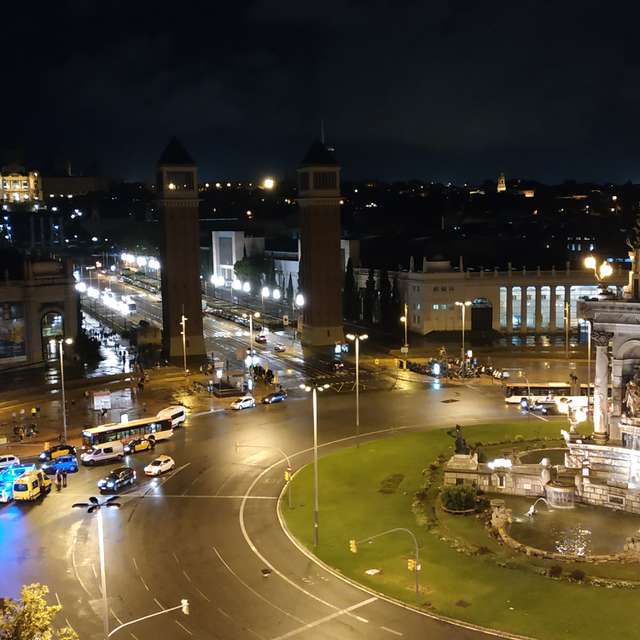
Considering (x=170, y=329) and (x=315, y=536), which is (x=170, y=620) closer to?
(x=315, y=536)

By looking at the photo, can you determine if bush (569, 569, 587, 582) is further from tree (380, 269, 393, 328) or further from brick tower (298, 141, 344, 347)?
tree (380, 269, 393, 328)

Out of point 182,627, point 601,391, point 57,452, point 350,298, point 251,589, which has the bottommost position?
point 182,627

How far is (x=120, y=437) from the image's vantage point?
53781 millimetres

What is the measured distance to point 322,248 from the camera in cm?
9694

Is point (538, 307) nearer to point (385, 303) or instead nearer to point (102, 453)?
point (385, 303)

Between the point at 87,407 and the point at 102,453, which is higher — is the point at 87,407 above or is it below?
above

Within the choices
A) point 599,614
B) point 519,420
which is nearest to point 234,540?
point 599,614

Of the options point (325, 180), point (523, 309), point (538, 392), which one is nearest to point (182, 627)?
point (538, 392)

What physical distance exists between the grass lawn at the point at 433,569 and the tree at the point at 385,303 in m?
56.5

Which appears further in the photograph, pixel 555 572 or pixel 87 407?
pixel 87 407

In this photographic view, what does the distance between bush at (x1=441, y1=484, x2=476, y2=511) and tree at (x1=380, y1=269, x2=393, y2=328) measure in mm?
64499

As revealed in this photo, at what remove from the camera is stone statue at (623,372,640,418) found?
137 ft

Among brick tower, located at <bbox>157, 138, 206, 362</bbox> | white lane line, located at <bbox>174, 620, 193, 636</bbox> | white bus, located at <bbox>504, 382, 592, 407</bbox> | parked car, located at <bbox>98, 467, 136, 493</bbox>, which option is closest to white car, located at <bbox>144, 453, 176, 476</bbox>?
parked car, located at <bbox>98, 467, 136, 493</bbox>

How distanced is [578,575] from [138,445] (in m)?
31.2
